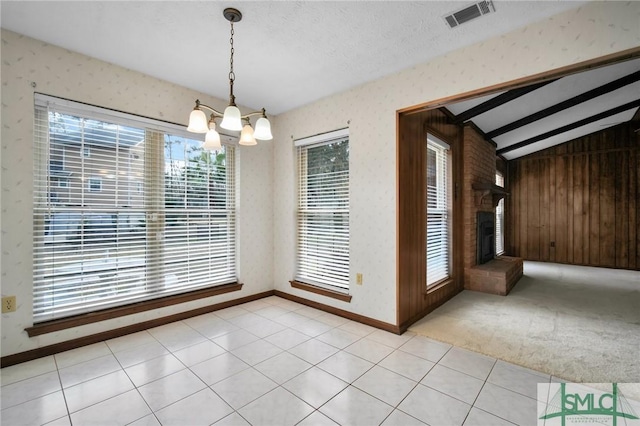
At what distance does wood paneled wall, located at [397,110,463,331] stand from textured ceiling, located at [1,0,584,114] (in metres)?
0.77

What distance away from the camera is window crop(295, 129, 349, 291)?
3.55 metres

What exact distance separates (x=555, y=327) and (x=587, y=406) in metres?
1.50

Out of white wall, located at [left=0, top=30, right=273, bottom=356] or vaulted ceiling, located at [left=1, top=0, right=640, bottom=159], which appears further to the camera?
white wall, located at [left=0, top=30, right=273, bottom=356]

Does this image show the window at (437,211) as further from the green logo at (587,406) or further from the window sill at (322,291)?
the green logo at (587,406)

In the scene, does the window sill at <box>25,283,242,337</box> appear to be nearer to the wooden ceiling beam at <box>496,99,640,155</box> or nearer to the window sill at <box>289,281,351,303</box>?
the window sill at <box>289,281,351,303</box>

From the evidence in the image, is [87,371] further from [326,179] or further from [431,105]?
[431,105]

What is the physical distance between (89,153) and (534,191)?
9.04 m

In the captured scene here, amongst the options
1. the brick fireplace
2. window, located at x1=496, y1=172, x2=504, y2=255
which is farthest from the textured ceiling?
window, located at x1=496, y1=172, x2=504, y2=255

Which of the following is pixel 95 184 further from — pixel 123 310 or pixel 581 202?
pixel 581 202

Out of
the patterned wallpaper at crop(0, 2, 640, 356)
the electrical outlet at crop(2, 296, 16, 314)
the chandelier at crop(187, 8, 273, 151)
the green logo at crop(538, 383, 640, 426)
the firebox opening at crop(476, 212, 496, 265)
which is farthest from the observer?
the firebox opening at crop(476, 212, 496, 265)

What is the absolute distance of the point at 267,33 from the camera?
231cm

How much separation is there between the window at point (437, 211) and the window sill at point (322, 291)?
3.86 ft

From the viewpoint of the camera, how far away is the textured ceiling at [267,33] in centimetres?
203

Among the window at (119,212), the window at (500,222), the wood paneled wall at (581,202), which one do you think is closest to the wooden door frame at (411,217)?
the window at (119,212)
